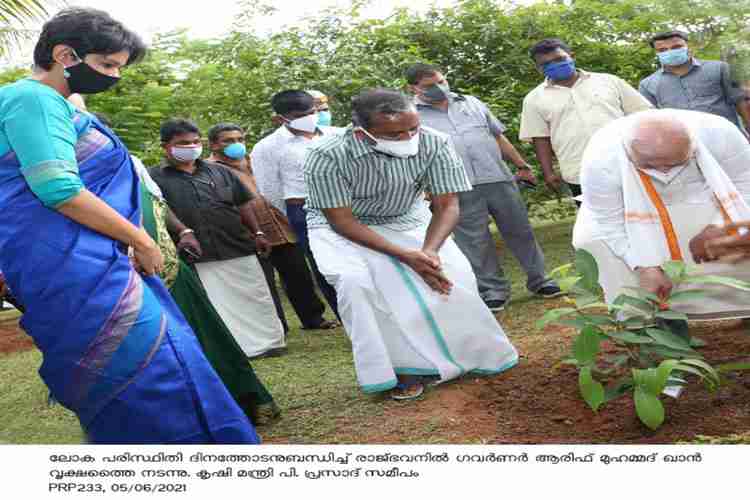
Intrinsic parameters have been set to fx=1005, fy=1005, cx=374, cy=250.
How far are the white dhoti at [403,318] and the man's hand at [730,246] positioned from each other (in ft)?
3.43

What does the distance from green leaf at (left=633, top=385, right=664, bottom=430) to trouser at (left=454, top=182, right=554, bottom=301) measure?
298 centimetres

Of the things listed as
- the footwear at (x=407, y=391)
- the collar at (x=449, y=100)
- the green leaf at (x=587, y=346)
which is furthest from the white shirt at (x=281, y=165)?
the green leaf at (x=587, y=346)

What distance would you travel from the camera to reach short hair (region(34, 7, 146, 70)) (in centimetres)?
285

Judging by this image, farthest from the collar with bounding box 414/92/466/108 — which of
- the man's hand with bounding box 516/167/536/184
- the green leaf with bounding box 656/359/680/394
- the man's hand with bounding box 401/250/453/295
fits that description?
the green leaf with bounding box 656/359/680/394

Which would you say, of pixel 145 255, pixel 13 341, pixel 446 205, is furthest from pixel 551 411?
pixel 13 341

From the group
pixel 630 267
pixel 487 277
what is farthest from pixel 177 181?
pixel 630 267

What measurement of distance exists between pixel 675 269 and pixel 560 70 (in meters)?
3.07

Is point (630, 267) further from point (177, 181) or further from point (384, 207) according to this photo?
point (177, 181)

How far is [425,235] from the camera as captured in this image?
4574mm

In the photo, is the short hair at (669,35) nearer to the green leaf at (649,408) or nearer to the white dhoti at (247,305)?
the white dhoti at (247,305)

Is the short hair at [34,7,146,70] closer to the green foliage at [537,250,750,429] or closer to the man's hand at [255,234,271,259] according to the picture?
the green foliage at [537,250,750,429]

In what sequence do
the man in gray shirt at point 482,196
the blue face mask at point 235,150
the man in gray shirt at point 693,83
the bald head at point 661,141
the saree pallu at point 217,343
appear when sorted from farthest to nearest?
the blue face mask at point 235,150 < the man in gray shirt at point 482,196 < the man in gray shirt at point 693,83 < the saree pallu at point 217,343 < the bald head at point 661,141

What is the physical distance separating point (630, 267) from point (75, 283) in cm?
223

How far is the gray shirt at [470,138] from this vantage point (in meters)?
6.34
